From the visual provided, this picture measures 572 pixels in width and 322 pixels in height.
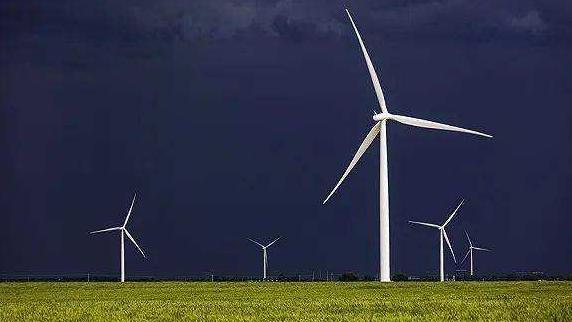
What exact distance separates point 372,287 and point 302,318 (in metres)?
39.0

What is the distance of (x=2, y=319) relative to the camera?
4019 centimetres

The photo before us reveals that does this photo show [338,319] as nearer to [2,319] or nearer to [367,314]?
[367,314]

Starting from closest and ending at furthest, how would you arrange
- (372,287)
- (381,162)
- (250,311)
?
(250,311) → (372,287) → (381,162)

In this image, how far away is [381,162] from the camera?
3403 inches

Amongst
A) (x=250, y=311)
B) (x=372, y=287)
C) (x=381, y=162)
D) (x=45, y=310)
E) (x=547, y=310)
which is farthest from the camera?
(x=381, y=162)

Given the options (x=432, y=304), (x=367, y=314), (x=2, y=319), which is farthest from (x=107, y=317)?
(x=432, y=304)

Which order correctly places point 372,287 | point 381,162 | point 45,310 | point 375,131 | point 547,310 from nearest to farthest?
point 547,310 → point 45,310 → point 372,287 → point 381,162 → point 375,131

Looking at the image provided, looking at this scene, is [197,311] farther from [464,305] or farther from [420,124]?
[420,124]

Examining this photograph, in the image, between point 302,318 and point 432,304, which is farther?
point 432,304

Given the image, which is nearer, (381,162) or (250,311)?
(250,311)

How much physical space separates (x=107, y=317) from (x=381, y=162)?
161 ft

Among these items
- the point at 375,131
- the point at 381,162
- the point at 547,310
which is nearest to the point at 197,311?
the point at 547,310

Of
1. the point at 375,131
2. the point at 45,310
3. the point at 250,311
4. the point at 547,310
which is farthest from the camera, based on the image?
the point at 375,131

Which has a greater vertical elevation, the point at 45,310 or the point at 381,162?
the point at 381,162
